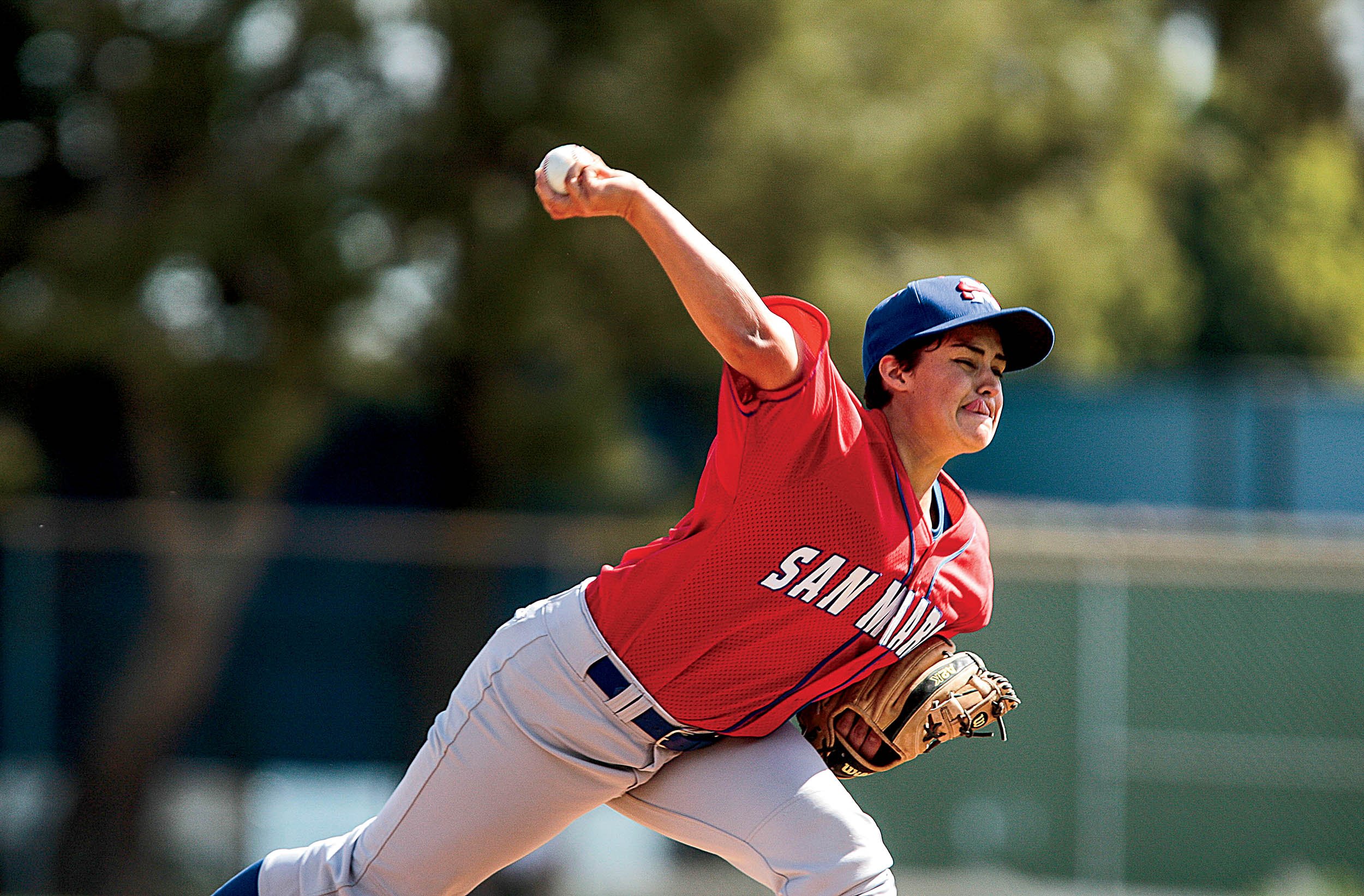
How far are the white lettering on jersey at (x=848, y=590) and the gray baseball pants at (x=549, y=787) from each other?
1.22 feet

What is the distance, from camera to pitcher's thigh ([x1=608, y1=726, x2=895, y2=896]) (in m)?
2.85

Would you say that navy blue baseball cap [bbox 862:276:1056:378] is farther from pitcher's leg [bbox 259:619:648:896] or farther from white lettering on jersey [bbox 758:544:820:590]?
pitcher's leg [bbox 259:619:648:896]

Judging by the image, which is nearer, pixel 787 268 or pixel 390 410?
pixel 787 268

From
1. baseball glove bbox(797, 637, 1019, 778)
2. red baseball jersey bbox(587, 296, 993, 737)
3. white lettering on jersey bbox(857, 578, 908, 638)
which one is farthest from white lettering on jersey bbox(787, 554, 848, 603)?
baseball glove bbox(797, 637, 1019, 778)

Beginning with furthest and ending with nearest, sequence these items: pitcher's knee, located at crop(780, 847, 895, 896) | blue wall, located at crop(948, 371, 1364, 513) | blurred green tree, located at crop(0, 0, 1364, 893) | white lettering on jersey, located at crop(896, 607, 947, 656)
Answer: blue wall, located at crop(948, 371, 1364, 513), blurred green tree, located at crop(0, 0, 1364, 893), white lettering on jersey, located at crop(896, 607, 947, 656), pitcher's knee, located at crop(780, 847, 895, 896)

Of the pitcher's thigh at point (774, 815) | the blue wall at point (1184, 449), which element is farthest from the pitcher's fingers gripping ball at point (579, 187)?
the blue wall at point (1184, 449)

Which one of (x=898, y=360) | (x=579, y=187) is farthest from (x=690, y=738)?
(x=579, y=187)

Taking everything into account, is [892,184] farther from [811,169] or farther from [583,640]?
[583,640]

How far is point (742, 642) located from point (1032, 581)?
6013 mm

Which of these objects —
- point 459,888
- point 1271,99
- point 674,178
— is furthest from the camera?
point 1271,99

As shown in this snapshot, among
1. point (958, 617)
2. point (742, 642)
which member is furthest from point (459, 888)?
point (958, 617)

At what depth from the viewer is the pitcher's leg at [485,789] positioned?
297cm

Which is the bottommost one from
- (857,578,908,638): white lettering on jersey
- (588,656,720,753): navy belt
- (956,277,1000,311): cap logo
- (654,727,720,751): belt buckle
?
(654,727,720,751): belt buckle

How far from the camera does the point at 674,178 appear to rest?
9008 millimetres
